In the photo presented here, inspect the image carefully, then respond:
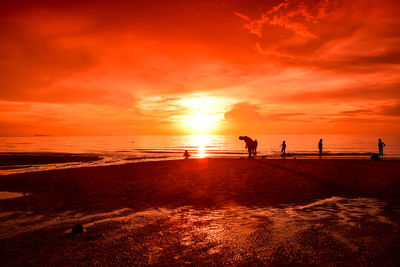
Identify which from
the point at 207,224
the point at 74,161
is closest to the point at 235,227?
the point at 207,224

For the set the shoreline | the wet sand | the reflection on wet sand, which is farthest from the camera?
the wet sand

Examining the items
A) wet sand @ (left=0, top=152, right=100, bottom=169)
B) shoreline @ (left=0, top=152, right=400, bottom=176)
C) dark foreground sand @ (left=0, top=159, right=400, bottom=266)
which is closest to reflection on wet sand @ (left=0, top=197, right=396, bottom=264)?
dark foreground sand @ (left=0, top=159, right=400, bottom=266)

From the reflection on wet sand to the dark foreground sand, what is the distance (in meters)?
0.03

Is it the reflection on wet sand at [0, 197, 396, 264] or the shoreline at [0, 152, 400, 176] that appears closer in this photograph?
the reflection on wet sand at [0, 197, 396, 264]

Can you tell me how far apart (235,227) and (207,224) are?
1.01 meters

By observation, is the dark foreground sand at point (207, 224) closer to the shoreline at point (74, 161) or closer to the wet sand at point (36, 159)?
the shoreline at point (74, 161)

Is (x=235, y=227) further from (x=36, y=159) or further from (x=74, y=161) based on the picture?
(x=36, y=159)

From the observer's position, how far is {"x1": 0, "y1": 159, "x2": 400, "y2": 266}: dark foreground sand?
6.21m

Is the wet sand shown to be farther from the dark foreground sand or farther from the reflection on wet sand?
the reflection on wet sand

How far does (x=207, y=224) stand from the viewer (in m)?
8.62

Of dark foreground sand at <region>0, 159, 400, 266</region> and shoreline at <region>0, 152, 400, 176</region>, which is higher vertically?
shoreline at <region>0, 152, 400, 176</region>

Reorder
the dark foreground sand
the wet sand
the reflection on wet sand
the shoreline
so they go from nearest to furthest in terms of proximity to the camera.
Result: the dark foreground sand → the reflection on wet sand → the shoreline → the wet sand

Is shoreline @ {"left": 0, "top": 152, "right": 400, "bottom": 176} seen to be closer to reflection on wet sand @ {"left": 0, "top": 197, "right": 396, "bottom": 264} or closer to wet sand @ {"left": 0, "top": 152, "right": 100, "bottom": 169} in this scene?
wet sand @ {"left": 0, "top": 152, "right": 100, "bottom": 169}

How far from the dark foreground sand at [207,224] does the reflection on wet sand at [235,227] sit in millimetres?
30
